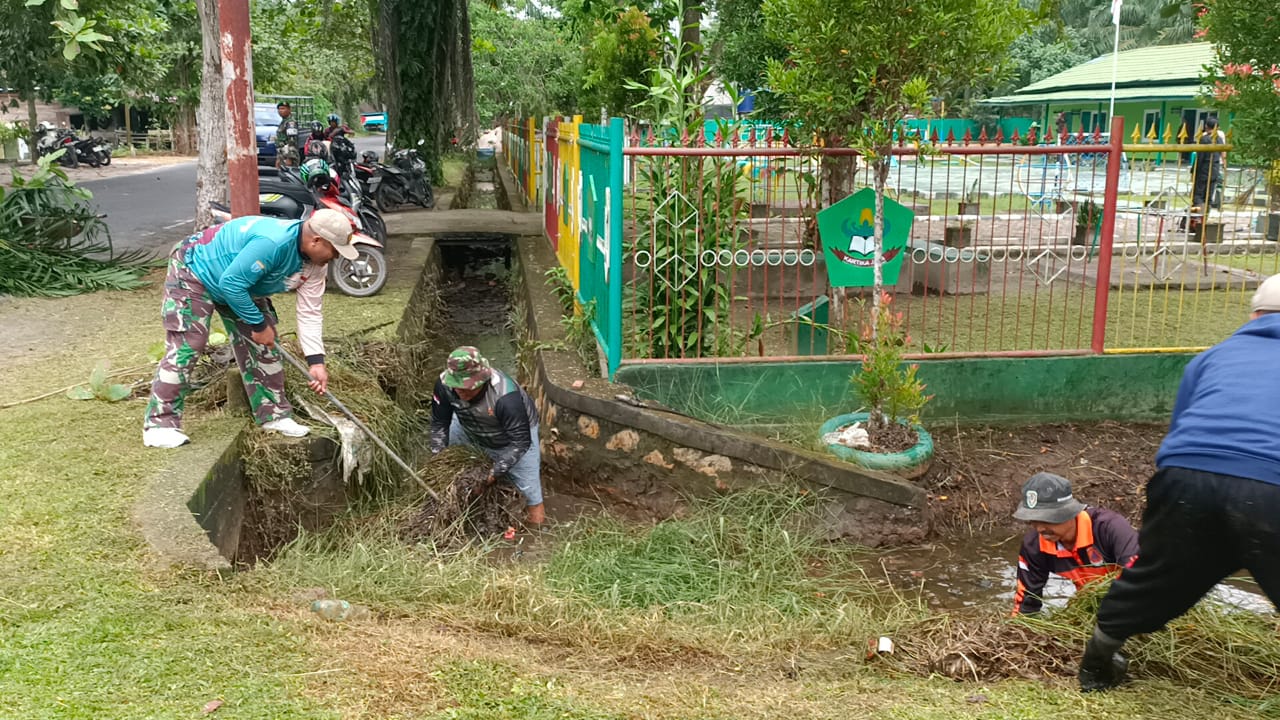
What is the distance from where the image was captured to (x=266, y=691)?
322 cm

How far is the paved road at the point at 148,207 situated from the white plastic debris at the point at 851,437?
910 centimetres

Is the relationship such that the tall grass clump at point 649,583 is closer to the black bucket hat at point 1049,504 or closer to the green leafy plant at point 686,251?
the black bucket hat at point 1049,504

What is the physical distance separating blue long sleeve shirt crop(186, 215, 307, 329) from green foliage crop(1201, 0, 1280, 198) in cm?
562

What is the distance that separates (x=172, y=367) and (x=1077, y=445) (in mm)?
5152

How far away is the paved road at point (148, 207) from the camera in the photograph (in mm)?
14047

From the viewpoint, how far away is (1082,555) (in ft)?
13.5

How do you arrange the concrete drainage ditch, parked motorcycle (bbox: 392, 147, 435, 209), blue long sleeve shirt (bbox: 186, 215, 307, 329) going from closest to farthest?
the concrete drainage ditch → blue long sleeve shirt (bbox: 186, 215, 307, 329) → parked motorcycle (bbox: 392, 147, 435, 209)

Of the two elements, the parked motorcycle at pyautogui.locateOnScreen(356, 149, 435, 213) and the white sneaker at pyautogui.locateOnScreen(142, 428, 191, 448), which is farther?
the parked motorcycle at pyautogui.locateOnScreen(356, 149, 435, 213)

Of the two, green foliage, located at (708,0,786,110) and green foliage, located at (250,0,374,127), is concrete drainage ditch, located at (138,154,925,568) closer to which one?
green foliage, located at (708,0,786,110)

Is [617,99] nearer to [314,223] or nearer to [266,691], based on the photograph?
[314,223]

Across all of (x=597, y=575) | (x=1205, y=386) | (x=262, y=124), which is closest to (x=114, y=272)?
(x=597, y=575)

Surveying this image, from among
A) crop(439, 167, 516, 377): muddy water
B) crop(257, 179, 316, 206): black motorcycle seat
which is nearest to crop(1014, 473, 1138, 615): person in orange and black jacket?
crop(439, 167, 516, 377): muddy water

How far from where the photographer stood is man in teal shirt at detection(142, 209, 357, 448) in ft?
16.8

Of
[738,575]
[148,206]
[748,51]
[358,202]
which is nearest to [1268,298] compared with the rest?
[738,575]
